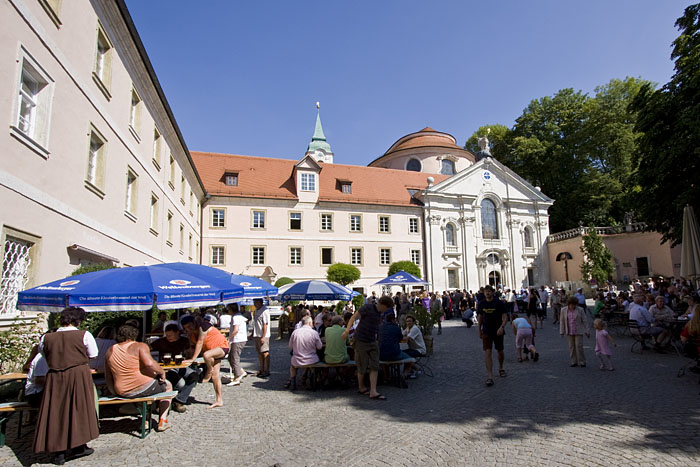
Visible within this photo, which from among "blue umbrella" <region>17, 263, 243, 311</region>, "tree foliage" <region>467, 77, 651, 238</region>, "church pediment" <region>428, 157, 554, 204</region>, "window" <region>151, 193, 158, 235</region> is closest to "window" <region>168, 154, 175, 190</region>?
"window" <region>151, 193, 158, 235</region>

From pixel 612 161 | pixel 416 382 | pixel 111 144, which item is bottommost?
pixel 416 382

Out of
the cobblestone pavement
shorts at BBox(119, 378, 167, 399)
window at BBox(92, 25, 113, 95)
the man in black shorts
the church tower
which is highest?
the church tower

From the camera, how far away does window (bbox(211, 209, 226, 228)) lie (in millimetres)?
31938

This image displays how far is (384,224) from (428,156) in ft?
43.8

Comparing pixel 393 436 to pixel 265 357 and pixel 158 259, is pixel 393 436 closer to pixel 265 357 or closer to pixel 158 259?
pixel 265 357

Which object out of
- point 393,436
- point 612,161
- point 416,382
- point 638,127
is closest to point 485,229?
point 612,161

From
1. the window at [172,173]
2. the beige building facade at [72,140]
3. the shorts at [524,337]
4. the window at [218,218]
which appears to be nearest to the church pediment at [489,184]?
the window at [218,218]

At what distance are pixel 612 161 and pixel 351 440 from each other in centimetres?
4579

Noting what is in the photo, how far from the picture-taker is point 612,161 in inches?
1656

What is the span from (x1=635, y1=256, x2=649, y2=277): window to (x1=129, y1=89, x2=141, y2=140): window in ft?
125

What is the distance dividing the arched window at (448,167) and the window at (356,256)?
53.6 ft

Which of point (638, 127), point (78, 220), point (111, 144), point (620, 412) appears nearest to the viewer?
point (620, 412)

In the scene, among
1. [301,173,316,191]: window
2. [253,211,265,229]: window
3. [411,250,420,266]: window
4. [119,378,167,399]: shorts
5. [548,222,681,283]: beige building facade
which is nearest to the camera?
[119,378,167,399]: shorts

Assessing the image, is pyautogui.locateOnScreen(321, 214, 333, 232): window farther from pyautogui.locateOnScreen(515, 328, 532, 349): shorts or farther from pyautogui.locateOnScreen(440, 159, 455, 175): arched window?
pyautogui.locateOnScreen(515, 328, 532, 349): shorts
